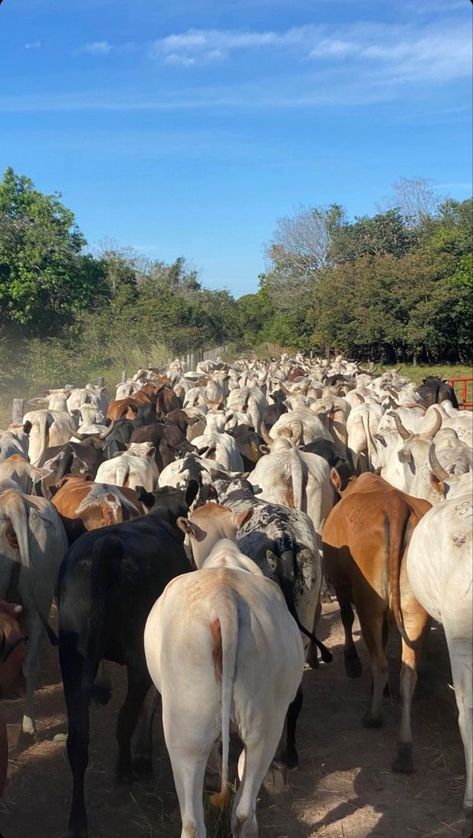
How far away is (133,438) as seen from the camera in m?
11.8

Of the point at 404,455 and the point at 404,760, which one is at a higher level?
the point at 404,455

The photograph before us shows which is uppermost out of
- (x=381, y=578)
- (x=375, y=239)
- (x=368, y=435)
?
(x=375, y=239)

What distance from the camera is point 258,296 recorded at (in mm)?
69188

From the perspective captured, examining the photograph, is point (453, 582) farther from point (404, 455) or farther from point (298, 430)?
point (298, 430)

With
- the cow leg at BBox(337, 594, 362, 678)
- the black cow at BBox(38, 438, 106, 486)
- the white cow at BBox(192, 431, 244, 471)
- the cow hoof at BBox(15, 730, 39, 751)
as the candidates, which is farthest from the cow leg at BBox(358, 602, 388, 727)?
the white cow at BBox(192, 431, 244, 471)

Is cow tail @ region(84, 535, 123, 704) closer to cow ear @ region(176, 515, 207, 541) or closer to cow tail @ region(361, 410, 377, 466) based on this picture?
cow ear @ region(176, 515, 207, 541)

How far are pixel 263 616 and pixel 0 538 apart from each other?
251cm

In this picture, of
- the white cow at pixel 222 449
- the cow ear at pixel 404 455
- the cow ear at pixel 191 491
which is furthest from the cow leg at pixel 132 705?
the white cow at pixel 222 449

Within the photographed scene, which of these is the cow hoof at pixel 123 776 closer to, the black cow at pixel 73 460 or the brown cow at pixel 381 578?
the brown cow at pixel 381 578

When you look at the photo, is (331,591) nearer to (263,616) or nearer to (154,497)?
(154,497)

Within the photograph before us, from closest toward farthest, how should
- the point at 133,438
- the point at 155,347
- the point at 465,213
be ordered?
the point at 133,438, the point at 155,347, the point at 465,213

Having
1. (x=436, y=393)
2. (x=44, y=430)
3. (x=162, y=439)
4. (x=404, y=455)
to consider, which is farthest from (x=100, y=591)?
(x=436, y=393)

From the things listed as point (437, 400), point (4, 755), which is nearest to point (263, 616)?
point (4, 755)

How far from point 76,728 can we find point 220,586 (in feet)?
4.49
